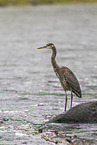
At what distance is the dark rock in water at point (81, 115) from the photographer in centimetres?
1456

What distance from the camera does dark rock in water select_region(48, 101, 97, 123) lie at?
14562 millimetres

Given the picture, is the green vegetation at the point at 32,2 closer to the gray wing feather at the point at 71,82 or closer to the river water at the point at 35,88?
the river water at the point at 35,88

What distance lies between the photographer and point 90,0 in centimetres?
17125

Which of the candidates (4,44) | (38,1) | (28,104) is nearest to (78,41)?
(4,44)

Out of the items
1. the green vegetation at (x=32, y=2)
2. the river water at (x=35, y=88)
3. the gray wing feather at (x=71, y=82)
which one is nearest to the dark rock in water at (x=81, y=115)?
the river water at (x=35, y=88)

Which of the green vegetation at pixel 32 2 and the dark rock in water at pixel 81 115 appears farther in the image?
the green vegetation at pixel 32 2

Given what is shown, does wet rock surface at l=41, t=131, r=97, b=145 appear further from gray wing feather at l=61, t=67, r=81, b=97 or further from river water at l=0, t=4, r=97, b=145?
gray wing feather at l=61, t=67, r=81, b=97

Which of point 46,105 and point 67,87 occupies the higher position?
point 67,87

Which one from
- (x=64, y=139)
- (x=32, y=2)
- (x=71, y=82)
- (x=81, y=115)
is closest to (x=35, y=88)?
(x=71, y=82)

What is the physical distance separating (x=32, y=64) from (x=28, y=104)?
1211cm

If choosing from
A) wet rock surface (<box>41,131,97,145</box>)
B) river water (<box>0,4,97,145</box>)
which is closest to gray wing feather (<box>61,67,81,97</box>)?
river water (<box>0,4,97,145</box>)

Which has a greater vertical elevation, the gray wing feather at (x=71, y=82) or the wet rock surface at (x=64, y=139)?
the gray wing feather at (x=71, y=82)

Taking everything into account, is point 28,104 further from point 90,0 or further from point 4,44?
point 90,0

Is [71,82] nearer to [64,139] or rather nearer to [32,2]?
[64,139]
